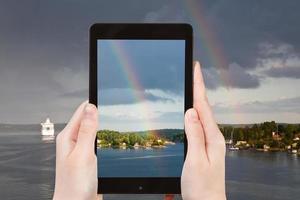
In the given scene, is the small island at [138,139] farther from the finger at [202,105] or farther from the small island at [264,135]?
the small island at [264,135]

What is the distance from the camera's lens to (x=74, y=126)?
2.42ft

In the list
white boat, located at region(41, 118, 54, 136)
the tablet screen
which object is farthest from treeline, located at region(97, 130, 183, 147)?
white boat, located at region(41, 118, 54, 136)

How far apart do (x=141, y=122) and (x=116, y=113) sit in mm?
60

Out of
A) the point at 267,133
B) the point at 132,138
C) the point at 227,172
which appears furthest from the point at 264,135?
the point at 132,138

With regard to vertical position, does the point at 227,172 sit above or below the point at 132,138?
below

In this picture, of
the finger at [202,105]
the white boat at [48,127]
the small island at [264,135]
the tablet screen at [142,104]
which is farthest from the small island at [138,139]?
the white boat at [48,127]

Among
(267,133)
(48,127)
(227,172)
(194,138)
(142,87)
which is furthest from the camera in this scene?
(227,172)

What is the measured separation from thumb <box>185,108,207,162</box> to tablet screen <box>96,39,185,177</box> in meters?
0.17

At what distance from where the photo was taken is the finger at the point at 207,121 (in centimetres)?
70

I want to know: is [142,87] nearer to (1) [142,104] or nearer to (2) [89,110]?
(1) [142,104]

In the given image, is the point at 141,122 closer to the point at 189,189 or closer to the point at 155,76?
the point at 155,76

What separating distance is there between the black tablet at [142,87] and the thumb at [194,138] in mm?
163

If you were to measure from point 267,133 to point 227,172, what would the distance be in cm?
633

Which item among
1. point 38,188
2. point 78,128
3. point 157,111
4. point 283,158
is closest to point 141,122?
point 157,111
